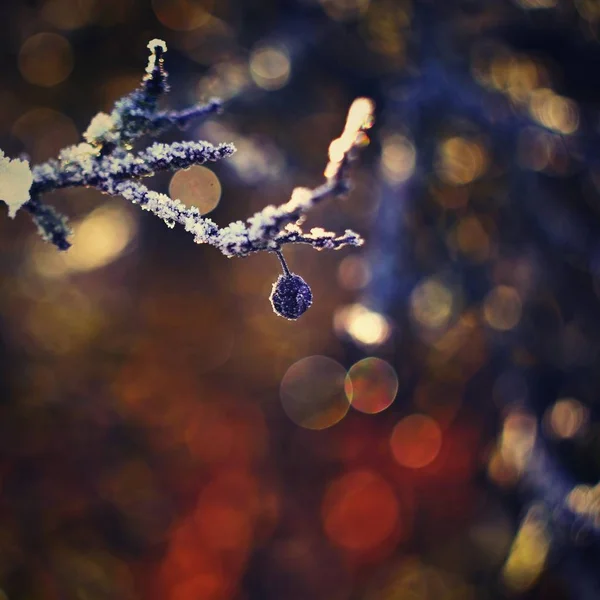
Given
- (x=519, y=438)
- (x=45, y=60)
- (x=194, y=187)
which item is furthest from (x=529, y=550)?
(x=45, y=60)

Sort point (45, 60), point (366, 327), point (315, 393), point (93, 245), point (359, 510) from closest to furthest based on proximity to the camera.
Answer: point (366, 327) → point (45, 60) → point (93, 245) → point (359, 510) → point (315, 393)

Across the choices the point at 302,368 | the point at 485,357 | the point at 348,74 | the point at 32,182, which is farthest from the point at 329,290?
the point at 32,182

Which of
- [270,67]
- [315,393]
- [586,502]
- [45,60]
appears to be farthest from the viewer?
[315,393]

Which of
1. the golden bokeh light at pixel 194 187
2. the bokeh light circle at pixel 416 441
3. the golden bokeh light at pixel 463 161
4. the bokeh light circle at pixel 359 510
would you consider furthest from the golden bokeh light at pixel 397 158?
the bokeh light circle at pixel 359 510

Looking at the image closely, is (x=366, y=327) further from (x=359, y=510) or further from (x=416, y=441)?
(x=359, y=510)

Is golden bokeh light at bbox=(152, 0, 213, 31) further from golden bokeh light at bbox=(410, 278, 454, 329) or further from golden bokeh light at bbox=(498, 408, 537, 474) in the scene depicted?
golden bokeh light at bbox=(498, 408, 537, 474)

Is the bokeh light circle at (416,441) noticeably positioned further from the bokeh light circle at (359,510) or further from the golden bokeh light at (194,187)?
the golden bokeh light at (194,187)
